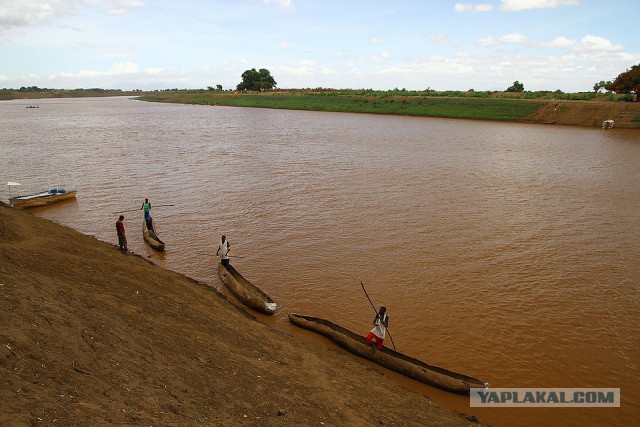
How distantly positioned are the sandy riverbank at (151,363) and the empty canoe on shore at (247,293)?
0.62m

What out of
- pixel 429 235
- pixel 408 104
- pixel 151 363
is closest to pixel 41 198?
pixel 151 363

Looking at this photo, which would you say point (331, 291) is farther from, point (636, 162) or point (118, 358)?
point (636, 162)

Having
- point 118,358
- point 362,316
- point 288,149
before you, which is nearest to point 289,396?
point 118,358

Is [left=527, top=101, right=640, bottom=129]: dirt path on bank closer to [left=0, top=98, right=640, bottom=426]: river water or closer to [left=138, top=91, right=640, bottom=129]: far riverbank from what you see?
[left=138, top=91, right=640, bottom=129]: far riverbank

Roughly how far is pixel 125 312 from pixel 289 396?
395 centimetres

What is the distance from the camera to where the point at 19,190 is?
2400cm

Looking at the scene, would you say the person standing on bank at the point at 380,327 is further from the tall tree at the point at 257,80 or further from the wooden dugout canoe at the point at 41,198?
the tall tree at the point at 257,80

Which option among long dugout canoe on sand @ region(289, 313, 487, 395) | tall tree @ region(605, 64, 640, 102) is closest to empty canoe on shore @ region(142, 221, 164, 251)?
long dugout canoe on sand @ region(289, 313, 487, 395)

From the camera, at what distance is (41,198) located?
21453 mm

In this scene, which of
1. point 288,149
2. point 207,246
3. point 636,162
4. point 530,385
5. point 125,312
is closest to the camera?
point 125,312

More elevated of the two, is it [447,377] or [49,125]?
[49,125]

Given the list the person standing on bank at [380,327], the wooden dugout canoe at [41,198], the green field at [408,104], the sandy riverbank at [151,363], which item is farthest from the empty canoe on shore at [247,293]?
the green field at [408,104]

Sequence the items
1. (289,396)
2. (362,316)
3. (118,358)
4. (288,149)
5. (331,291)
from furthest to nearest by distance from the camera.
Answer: (288,149)
(331,291)
(362,316)
(289,396)
(118,358)

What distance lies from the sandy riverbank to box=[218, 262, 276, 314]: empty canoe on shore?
62 cm
